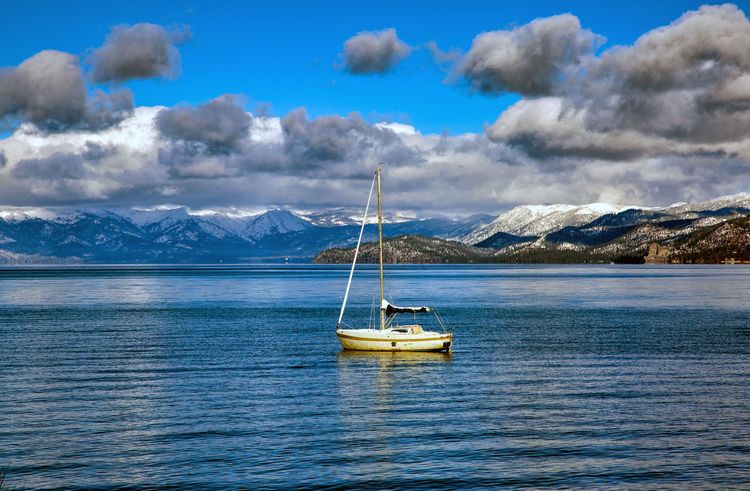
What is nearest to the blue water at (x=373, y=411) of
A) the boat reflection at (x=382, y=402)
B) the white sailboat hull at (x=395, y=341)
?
the boat reflection at (x=382, y=402)

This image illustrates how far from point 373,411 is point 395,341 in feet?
104

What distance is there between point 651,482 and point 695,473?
2.89m

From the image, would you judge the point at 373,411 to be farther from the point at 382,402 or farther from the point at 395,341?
the point at 395,341

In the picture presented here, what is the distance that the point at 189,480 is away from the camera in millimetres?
34875

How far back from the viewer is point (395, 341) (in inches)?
3236

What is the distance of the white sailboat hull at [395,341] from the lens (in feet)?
266

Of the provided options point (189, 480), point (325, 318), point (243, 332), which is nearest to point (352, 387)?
point (189, 480)

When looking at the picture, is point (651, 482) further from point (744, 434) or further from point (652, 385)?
point (652, 385)

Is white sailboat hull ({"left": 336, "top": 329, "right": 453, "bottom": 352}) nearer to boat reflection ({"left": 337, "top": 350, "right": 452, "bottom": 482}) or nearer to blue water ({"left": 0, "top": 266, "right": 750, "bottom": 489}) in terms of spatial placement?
boat reflection ({"left": 337, "top": 350, "right": 452, "bottom": 482})

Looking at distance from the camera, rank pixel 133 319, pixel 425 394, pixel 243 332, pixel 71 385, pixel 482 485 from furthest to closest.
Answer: pixel 133 319
pixel 243 332
pixel 71 385
pixel 425 394
pixel 482 485

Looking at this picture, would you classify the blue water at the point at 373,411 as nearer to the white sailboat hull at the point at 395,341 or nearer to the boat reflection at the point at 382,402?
the boat reflection at the point at 382,402

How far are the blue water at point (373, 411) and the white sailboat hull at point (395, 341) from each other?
1408 mm

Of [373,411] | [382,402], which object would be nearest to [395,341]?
[382,402]

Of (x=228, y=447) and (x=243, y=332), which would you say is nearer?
(x=228, y=447)
